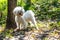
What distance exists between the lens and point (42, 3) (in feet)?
37.2

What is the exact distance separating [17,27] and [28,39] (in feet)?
3.62

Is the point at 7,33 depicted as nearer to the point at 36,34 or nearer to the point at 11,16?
the point at 11,16

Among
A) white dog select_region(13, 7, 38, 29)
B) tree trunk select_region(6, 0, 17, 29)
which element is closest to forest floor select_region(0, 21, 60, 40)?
white dog select_region(13, 7, 38, 29)

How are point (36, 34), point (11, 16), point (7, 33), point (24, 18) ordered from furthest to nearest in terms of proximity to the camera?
Answer: 1. point (11, 16)
2. point (24, 18)
3. point (7, 33)
4. point (36, 34)

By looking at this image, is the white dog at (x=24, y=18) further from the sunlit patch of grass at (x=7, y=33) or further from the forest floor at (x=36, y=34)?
the sunlit patch of grass at (x=7, y=33)

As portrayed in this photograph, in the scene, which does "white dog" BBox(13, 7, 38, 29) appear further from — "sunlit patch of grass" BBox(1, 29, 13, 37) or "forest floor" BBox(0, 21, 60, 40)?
"sunlit patch of grass" BBox(1, 29, 13, 37)

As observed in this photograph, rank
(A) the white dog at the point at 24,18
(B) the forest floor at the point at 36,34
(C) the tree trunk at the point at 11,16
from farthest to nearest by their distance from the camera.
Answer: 1. (C) the tree trunk at the point at 11,16
2. (A) the white dog at the point at 24,18
3. (B) the forest floor at the point at 36,34

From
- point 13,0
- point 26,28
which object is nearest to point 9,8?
point 13,0

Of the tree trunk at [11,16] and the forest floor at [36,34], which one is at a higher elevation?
the tree trunk at [11,16]

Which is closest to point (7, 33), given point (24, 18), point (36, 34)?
point (24, 18)

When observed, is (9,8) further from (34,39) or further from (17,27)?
(34,39)

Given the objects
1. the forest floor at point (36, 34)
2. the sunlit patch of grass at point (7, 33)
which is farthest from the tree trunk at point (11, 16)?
the forest floor at point (36, 34)

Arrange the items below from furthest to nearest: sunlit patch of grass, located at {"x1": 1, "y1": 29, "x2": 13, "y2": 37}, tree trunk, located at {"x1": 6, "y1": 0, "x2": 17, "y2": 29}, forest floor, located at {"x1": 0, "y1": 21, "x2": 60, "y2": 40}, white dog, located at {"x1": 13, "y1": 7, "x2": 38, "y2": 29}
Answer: tree trunk, located at {"x1": 6, "y1": 0, "x2": 17, "y2": 29} < white dog, located at {"x1": 13, "y1": 7, "x2": 38, "y2": 29} < sunlit patch of grass, located at {"x1": 1, "y1": 29, "x2": 13, "y2": 37} < forest floor, located at {"x1": 0, "y1": 21, "x2": 60, "y2": 40}

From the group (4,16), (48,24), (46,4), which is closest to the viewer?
(48,24)
